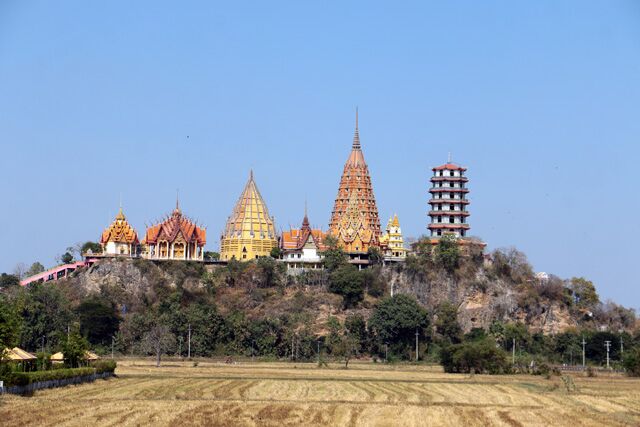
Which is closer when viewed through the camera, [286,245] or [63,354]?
[63,354]

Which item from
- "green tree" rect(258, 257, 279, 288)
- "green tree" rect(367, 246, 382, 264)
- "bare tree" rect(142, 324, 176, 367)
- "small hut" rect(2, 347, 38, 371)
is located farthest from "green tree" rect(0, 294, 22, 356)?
Answer: "green tree" rect(367, 246, 382, 264)

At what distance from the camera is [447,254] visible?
155750 millimetres

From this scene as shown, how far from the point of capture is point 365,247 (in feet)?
537

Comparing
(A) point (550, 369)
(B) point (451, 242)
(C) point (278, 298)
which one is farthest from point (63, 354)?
(B) point (451, 242)

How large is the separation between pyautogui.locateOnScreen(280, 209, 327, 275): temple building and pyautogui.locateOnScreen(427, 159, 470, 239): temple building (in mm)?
13536

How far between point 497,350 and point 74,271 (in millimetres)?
61677

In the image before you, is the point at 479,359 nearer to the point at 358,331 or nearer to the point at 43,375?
the point at 358,331

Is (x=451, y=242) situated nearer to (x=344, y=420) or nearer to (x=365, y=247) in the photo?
(x=365, y=247)

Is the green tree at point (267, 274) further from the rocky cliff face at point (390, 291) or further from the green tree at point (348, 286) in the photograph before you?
the green tree at point (348, 286)

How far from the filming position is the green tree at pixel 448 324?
14600 centimetres

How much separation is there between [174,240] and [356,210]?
22.4 metres

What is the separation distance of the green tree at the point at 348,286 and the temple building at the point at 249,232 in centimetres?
1528

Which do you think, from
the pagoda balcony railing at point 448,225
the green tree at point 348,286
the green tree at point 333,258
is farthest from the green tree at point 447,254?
the green tree at point 333,258

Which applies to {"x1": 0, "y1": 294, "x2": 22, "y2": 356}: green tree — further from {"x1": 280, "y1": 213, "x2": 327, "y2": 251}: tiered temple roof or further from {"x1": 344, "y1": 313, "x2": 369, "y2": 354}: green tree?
{"x1": 280, "y1": 213, "x2": 327, "y2": 251}: tiered temple roof
